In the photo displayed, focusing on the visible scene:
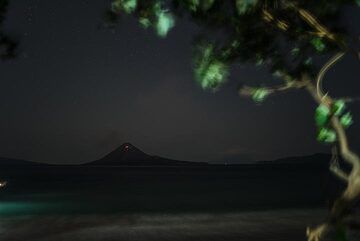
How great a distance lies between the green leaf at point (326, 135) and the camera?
4.13 metres

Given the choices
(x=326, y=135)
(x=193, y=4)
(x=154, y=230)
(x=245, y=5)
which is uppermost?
(x=154, y=230)

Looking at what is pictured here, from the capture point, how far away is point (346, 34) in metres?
4.82

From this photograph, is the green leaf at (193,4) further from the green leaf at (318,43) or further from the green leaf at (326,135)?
the green leaf at (326,135)

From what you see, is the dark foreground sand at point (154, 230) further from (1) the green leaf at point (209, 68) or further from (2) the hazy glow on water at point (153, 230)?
(1) the green leaf at point (209, 68)

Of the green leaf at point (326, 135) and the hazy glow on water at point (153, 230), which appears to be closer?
the green leaf at point (326, 135)

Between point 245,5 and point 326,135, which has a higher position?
point 245,5

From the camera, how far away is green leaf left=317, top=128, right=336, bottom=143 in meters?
4.13

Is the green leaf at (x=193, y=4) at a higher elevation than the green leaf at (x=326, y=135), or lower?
higher

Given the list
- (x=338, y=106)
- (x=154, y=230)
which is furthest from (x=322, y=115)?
(x=154, y=230)

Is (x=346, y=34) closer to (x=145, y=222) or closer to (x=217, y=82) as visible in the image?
(x=217, y=82)

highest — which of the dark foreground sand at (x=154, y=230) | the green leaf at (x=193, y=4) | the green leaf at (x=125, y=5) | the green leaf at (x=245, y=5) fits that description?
the dark foreground sand at (x=154, y=230)

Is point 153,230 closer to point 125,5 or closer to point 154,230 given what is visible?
point 154,230

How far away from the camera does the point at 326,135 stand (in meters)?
4.17

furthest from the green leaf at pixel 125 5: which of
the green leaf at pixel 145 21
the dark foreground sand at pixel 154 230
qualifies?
the dark foreground sand at pixel 154 230
